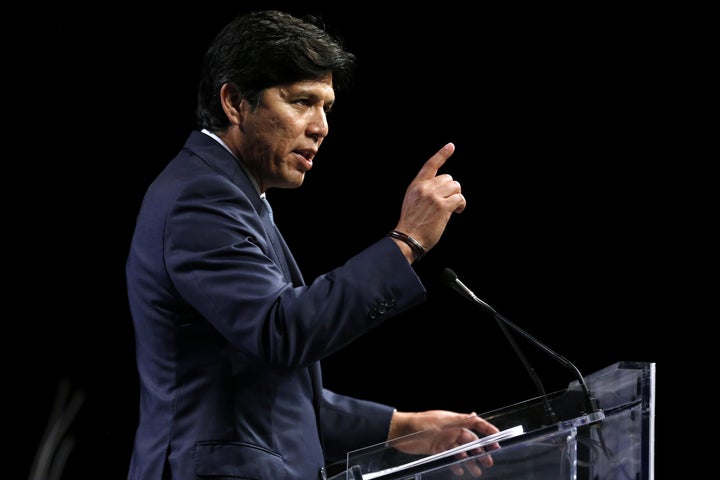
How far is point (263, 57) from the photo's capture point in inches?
68.9

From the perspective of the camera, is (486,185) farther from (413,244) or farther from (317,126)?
(413,244)

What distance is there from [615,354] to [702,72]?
1147 mm

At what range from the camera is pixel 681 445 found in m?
3.47

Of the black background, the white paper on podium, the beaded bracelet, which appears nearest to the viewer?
the white paper on podium

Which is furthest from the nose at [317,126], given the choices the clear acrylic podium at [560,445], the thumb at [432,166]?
the clear acrylic podium at [560,445]

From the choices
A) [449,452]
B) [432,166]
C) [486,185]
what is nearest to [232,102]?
[432,166]

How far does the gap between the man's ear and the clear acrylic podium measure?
71cm

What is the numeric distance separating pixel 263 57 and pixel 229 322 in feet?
1.91

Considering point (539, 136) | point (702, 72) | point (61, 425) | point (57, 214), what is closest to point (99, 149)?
point (57, 214)

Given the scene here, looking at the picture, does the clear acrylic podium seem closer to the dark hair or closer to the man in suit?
the man in suit

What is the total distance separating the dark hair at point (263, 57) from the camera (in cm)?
175

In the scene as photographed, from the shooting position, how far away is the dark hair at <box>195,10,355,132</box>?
1.75 meters

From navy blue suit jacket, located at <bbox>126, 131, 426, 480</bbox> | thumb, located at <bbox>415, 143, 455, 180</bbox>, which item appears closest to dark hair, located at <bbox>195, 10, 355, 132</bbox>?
navy blue suit jacket, located at <bbox>126, 131, 426, 480</bbox>

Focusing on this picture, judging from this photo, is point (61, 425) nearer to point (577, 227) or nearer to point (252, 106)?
point (252, 106)
